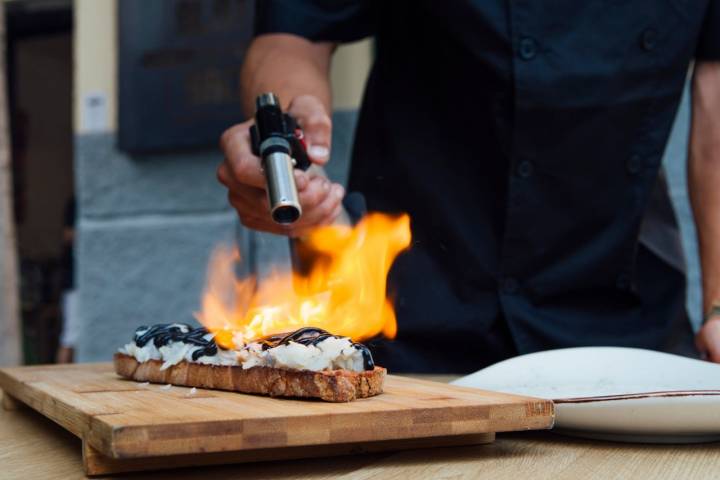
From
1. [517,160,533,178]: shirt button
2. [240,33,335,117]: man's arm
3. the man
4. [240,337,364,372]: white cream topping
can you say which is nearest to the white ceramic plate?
[240,337,364,372]: white cream topping

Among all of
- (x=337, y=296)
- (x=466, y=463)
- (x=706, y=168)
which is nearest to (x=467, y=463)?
(x=466, y=463)

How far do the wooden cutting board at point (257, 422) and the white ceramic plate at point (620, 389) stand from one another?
0.19ft

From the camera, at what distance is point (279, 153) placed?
140cm

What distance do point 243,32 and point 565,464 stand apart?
10.9 ft

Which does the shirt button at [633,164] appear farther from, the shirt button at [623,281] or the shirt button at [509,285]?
the shirt button at [509,285]

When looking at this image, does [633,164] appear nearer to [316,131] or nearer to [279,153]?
[316,131]

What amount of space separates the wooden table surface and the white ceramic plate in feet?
0.09

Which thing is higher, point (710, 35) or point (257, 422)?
point (710, 35)

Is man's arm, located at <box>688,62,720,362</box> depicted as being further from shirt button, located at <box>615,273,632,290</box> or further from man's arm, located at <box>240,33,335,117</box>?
man's arm, located at <box>240,33,335,117</box>

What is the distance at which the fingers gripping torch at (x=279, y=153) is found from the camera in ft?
4.34

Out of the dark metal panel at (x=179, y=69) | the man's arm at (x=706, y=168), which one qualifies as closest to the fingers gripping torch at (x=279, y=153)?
the man's arm at (x=706, y=168)

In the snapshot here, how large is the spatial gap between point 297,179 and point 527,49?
70cm

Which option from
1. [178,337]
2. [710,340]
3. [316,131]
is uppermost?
[316,131]

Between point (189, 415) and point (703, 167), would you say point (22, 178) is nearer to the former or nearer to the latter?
point (703, 167)
